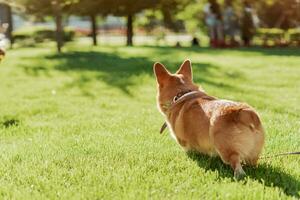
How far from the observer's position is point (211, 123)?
13.8 ft

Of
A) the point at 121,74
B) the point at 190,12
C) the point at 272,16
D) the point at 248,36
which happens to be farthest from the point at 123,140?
the point at 190,12

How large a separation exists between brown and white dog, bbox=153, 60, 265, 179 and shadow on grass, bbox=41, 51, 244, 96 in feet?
16.0

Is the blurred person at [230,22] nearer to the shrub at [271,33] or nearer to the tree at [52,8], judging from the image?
the shrub at [271,33]

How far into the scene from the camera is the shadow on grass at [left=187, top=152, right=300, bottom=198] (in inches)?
155

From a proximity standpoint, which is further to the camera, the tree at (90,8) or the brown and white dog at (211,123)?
the tree at (90,8)

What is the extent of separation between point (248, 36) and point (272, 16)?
4.01m

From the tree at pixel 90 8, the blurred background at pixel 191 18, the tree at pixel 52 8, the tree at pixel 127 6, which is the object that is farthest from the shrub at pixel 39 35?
the tree at pixel 52 8

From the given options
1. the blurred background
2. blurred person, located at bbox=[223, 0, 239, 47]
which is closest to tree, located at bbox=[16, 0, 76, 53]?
the blurred background

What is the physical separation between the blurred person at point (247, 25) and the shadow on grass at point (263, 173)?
21.1m

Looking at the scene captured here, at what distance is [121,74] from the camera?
40.9ft

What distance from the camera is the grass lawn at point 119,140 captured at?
13.1 ft

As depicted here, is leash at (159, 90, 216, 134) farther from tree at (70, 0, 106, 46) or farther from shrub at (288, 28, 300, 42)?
tree at (70, 0, 106, 46)

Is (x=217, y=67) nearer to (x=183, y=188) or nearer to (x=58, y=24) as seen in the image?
(x=58, y=24)

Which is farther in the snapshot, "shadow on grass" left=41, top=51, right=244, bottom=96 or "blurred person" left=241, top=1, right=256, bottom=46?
"blurred person" left=241, top=1, right=256, bottom=46
